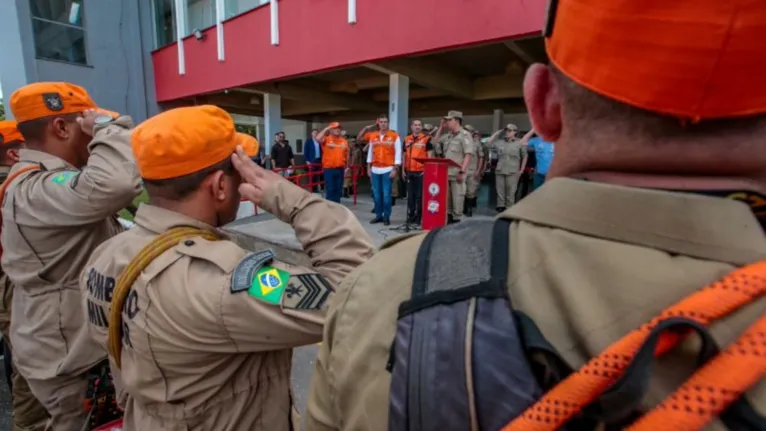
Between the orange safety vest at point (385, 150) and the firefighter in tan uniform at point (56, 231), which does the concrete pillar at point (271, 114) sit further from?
the firefighter in tan uniform at point (56, 231)

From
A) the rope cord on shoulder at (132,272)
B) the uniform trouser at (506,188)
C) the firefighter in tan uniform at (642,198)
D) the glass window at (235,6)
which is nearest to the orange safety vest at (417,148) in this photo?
the uniform trouser at (506,188)

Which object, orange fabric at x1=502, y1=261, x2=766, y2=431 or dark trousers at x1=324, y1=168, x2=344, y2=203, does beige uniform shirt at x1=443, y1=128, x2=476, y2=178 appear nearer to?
dark trousers at x1=324, y1=168, x2=344, y2=203

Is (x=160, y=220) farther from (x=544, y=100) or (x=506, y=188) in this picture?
(x=506, y=188)

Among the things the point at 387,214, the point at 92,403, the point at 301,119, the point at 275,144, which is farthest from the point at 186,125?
the point at 301,119

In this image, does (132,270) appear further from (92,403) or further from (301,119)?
(301,119)

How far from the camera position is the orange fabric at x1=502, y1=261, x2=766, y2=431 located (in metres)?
0.42

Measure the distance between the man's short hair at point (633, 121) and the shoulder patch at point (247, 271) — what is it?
90cm

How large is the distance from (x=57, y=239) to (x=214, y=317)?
1.42 meters

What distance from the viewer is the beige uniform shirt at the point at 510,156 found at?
8.40 metres

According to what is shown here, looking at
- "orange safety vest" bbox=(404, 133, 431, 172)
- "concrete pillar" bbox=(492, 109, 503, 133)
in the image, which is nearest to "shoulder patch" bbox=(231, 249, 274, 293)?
"orange safety vest" bbox=(404, 133, 431, 172)

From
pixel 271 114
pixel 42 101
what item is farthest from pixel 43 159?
pixel 271 114

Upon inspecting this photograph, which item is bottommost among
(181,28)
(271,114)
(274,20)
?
(271,114)

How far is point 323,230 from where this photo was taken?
55.7 inches

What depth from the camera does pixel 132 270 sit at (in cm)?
124
